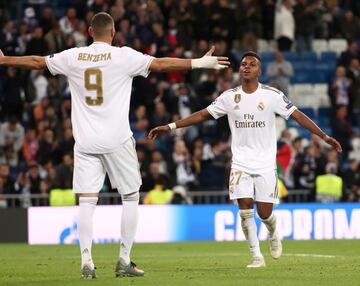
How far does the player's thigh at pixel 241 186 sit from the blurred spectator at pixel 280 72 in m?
14.8

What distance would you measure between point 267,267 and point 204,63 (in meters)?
2.83

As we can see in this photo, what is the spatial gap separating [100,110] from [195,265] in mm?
2892

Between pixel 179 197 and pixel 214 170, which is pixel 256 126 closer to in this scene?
pixel 179 197

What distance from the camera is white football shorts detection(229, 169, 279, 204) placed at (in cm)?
1390

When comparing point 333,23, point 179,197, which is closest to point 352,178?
point 179,197

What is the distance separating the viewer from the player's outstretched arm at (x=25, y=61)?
39.4 feet

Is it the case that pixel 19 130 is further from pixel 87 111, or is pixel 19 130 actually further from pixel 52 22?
pixel 87 111

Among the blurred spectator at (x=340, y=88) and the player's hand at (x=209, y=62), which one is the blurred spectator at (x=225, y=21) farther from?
the player's hand at (x=209, y=62)

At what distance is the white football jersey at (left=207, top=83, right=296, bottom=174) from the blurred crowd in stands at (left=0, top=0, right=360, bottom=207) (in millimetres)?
9906

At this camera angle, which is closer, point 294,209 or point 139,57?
point 139,57

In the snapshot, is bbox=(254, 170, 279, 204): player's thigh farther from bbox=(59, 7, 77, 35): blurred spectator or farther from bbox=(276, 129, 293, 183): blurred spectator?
bbox=(59, 7, 77, 35): blurred spectator

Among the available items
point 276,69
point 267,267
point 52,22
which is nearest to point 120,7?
point 52,22

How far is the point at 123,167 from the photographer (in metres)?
12.2

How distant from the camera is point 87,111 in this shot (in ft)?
40.0
